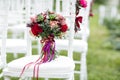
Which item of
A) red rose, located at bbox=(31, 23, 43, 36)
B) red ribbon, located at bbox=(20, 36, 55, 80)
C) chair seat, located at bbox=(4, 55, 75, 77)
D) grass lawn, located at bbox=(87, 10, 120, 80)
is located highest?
→ red rose, located at bbox=(31, 23, 43, 36)

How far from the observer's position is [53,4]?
4223 millimetres

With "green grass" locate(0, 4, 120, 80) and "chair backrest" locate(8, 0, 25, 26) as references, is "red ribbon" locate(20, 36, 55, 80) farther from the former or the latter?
"green grass" locate(0, 4, 120, 80)

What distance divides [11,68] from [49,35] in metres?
0.46

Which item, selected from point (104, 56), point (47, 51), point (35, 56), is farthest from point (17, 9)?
point (104, 56)

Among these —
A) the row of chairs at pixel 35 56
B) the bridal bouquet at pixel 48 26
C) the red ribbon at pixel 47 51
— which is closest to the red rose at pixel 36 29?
the bridal bouquet at pixel 48 26

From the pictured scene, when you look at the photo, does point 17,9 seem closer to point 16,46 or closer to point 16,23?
point 16,46

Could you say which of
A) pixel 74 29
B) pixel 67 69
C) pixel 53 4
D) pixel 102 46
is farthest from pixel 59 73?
pixel 102 46

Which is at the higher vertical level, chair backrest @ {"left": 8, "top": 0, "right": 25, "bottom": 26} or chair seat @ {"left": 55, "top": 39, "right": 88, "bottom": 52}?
chair backrest @ {"left": 8, "top": 0, "right": 25, "bottom": 26}

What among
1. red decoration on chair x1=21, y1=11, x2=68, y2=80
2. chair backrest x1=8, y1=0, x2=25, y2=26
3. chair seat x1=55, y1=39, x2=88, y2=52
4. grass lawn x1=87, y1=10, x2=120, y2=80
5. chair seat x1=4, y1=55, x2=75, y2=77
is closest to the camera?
chair seat x1=4, y1=55, x2=75, y2=77

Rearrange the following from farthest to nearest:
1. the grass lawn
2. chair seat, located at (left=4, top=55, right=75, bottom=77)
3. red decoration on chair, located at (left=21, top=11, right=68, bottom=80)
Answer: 1. the grass lawn
2. red decoration on chair, located at (left=21, top=11, right=68, bottom=80)
3. chair seat, located at (left=4, top=55, right=75, bottom=77)

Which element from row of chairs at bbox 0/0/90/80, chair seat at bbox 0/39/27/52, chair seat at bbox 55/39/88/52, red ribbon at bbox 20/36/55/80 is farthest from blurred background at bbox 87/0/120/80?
red ribbon at bbox 20/36/55/80

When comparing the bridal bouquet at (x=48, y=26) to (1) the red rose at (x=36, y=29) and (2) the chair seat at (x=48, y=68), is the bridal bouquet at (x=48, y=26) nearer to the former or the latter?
(1) the red rose at (x=36, y=29)

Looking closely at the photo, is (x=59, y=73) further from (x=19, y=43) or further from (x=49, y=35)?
(x=19, y=43)

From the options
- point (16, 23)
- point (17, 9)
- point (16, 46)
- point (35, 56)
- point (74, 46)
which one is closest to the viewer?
point (35, 56)
